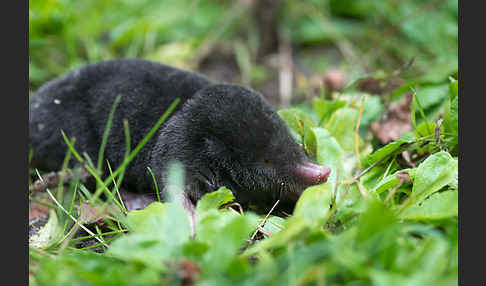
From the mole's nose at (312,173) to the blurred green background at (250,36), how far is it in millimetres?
1890

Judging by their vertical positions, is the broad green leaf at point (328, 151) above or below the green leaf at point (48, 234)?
above

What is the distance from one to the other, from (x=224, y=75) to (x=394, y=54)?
167cm

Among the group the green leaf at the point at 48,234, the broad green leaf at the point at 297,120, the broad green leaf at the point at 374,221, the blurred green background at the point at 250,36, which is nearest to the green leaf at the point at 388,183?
the broad green leaf at the point at 374,221

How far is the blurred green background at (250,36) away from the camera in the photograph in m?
4.06

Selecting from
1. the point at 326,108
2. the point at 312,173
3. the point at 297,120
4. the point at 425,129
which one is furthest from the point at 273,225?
the point at 326,108

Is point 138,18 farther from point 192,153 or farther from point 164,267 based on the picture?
point 164,267

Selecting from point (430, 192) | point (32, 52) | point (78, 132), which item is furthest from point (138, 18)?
point (430, 192)

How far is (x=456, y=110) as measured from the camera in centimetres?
198

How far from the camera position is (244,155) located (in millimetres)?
2008

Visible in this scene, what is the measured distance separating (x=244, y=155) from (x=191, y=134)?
269 millimetres

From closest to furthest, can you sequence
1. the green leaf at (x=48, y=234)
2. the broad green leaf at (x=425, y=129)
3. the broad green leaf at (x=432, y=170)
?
the broad green leaf at (x=432, y=170), the green leaf at (x=48, y=234), the broad green leaf at (x=425, y=129)

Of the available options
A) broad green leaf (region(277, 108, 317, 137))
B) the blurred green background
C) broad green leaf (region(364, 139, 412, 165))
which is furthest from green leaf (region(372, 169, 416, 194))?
the blurred green background

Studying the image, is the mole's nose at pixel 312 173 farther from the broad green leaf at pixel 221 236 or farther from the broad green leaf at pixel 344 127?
the broad green leaf at pixel 221 236

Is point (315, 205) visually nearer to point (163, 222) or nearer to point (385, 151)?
point (163, 222)
